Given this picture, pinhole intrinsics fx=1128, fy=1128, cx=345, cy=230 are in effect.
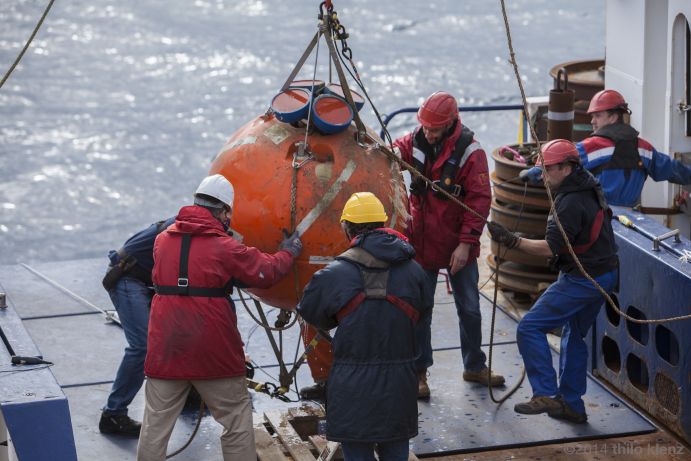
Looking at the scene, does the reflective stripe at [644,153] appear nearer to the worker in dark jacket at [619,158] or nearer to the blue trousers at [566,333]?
the worker in dark jacket at [619,158]

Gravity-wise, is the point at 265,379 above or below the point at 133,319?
below

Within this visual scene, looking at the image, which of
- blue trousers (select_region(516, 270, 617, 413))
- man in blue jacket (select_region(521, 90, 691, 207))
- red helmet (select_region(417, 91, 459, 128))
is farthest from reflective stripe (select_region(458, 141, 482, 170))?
man in blue jacket (select_region(521, 90, 691, 207))

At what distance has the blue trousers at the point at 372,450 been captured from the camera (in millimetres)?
5340

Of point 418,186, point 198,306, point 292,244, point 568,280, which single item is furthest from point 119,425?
point 568,280

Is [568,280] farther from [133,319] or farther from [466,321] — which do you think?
[133,319]

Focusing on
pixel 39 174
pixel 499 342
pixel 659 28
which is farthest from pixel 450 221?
pixel 39 174

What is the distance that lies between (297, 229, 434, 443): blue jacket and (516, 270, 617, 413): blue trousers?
1700 millimetres

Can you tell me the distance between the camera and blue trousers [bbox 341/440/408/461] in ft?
17.5

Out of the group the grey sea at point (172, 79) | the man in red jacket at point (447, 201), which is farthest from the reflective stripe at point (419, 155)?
the grey sea at point (172, 79)

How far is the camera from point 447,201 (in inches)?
280

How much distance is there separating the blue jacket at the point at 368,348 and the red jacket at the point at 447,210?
178 cm

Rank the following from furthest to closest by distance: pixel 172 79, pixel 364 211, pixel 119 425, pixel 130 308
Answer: pixel 172 79, pixel 119 425, pixel 130 308, pixel 364 211

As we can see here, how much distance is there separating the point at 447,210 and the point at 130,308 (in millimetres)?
2059

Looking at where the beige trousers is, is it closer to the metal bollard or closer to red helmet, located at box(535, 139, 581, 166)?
red helmet, located at box(535, 139, 581, 166)
